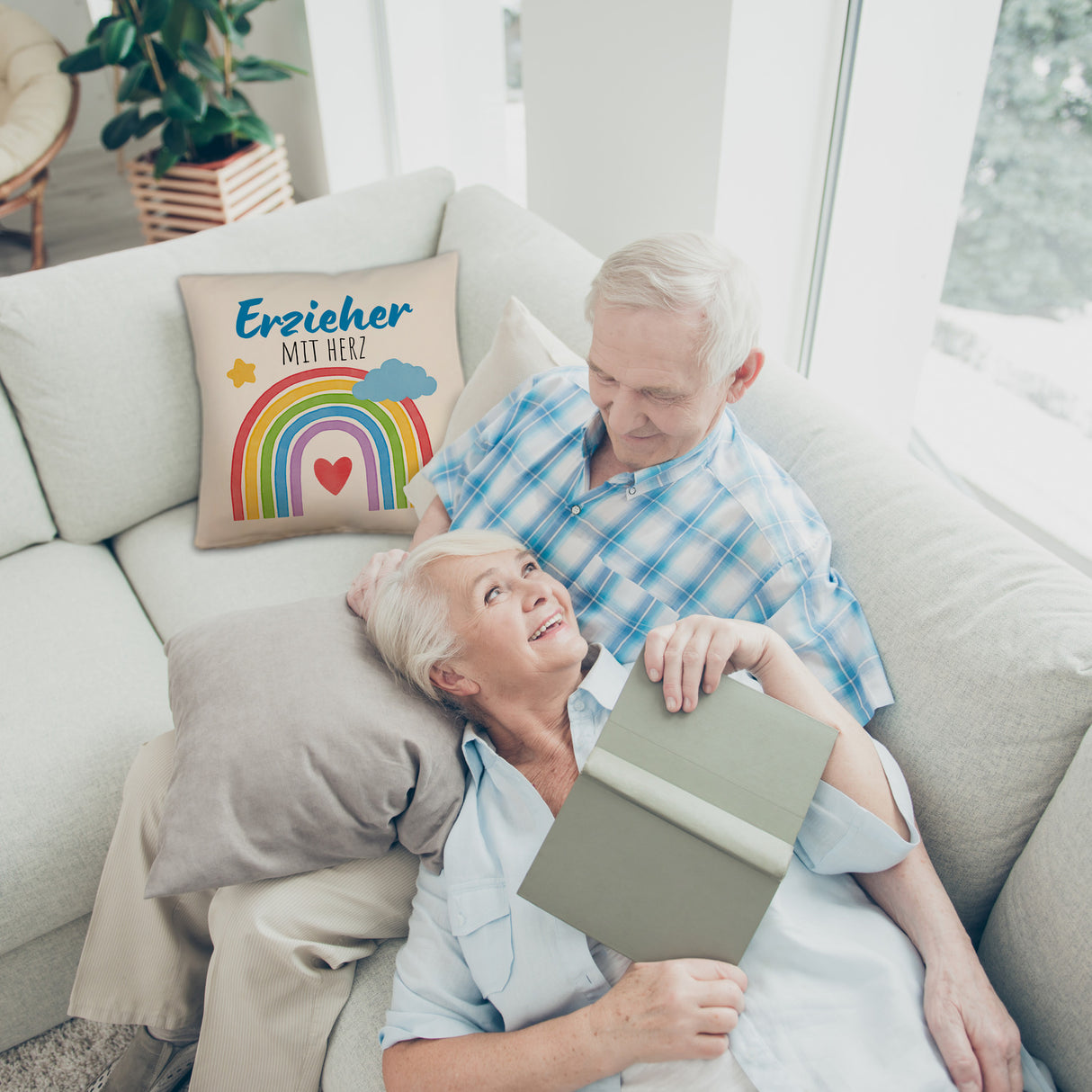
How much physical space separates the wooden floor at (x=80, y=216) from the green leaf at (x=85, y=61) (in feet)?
3.94

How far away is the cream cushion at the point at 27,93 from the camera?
3201 mm

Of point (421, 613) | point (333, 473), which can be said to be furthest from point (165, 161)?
point (421, 613)

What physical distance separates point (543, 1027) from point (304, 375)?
3.97ft

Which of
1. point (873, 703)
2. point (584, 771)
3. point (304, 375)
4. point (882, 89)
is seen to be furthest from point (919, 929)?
point (882, 89)

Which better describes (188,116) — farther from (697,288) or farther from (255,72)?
(697,288)

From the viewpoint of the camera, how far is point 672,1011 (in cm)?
82

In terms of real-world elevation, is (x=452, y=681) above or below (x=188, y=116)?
below

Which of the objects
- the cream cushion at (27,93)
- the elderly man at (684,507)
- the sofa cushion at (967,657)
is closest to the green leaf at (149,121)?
the cream cushion at (27,93)

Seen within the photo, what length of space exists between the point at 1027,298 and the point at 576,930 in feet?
4.87

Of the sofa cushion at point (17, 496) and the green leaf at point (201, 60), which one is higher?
the green leaf at point (201, 60)

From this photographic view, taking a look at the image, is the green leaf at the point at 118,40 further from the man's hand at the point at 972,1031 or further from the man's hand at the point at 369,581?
the man's hand at the point at 972,1031

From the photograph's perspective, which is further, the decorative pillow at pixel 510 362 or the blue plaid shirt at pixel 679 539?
the decorative pillow at pixel 510 362

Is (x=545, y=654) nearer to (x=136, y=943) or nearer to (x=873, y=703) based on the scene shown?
(x=873, y=703)

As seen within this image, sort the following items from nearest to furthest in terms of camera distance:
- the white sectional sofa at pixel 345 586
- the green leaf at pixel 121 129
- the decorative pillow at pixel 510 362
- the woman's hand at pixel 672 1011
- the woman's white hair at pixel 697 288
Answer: the woman's hand at pixel 672 1011 < the white sectional sofa at pixel 345 586 < the woman's white hair at pixel 697 288 < the decorative pillow at pixel 510 362 < the green leaf at pixel 121 129
